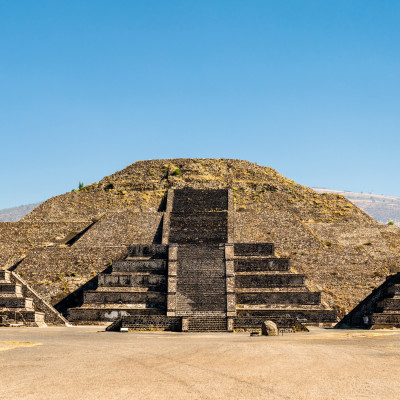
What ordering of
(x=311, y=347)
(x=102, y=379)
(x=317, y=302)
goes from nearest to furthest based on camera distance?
(x=102, y=379)
(x=311, y=347)
(x=317, y=302)

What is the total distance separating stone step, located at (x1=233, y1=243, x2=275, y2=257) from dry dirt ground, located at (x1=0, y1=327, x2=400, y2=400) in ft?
72.9

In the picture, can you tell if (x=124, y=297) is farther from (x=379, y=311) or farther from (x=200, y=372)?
(x=200, y=372)

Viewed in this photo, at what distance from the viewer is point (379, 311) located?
101ft

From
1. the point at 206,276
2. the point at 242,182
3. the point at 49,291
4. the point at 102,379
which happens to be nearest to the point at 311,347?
the point at 102,379

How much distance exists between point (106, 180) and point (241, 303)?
3112cm

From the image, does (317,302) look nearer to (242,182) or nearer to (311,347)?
(311,347)

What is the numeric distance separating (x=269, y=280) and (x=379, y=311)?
730cm

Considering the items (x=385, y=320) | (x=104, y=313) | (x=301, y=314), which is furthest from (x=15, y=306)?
(x=385, y=320)

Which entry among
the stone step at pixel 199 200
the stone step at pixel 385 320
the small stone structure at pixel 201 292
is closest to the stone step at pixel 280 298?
the small stone structure at pixel 201 292

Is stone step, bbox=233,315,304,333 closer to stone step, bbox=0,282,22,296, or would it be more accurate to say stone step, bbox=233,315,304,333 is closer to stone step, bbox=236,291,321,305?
stone step, bbox=236,291,321,305

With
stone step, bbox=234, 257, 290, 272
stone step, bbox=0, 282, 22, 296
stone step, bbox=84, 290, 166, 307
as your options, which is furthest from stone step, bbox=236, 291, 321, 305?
stone step, bbox=0, 282, 22, 296

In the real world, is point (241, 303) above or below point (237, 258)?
below

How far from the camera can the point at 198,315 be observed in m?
32.4

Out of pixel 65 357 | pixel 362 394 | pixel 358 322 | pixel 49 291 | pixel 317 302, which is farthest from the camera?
pixel 49 291
